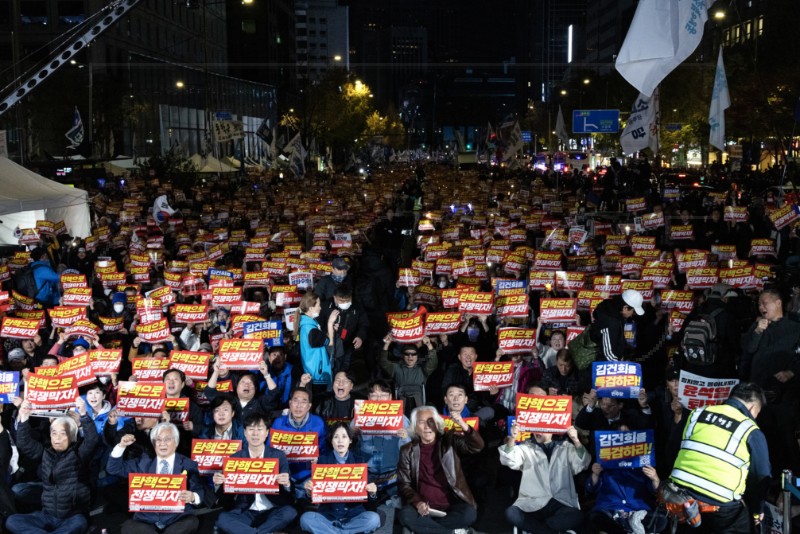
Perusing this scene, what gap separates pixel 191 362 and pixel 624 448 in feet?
15.1

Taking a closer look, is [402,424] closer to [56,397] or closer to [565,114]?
[56,397]

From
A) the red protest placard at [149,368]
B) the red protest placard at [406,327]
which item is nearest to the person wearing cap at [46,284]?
the red protest placard at [149,368]

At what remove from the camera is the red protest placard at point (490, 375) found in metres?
9.82

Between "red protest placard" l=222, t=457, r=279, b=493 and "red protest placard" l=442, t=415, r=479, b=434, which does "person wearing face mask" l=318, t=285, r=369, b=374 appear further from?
"red protest placard" l=222, t=457, r=279, b=493

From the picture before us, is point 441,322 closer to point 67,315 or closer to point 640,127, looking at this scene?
point 67,315

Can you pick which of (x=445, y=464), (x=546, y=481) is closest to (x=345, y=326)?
(x=445, y=464)

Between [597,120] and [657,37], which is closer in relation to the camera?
[657,37]

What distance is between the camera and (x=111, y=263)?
16641 millimetres

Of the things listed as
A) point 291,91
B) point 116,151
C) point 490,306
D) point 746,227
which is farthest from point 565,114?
point 490,306

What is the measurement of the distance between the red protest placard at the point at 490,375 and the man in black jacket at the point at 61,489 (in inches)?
147

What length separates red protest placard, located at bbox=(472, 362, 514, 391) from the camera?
9.82m

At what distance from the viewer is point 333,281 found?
12.9 m

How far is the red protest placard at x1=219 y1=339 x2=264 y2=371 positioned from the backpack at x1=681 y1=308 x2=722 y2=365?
13.7ft

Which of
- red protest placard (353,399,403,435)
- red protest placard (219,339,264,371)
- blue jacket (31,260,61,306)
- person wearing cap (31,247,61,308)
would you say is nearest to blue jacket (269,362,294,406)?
red protest placard (219,339,264,371)
